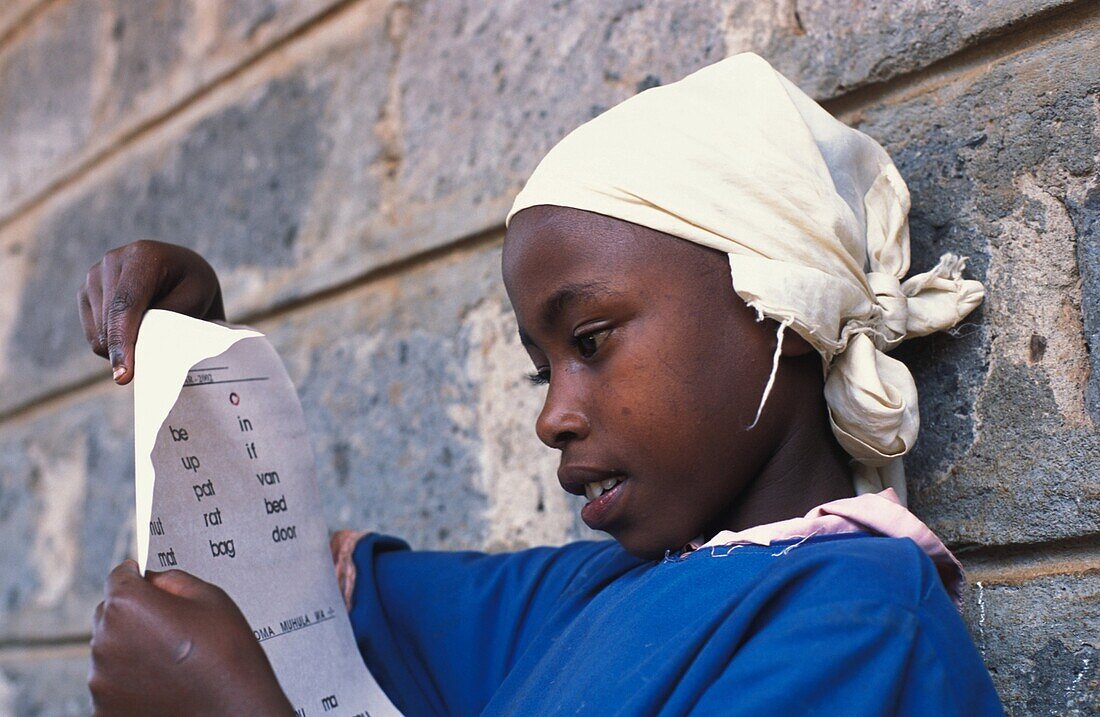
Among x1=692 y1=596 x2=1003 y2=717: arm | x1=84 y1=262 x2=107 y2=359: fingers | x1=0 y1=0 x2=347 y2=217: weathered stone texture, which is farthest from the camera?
x1=0 y1=0 x2=347 y2=217: weathered stone texture

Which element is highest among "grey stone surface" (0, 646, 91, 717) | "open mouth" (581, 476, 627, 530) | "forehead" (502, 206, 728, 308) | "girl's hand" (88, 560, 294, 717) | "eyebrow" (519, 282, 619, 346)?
"forehead" (502, 206, 728, 308)

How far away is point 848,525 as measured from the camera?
0.96m

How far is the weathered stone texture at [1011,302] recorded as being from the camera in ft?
3.41

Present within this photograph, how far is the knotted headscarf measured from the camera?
98 centimetres

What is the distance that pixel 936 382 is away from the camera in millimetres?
1141

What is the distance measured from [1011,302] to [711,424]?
348 millimetres

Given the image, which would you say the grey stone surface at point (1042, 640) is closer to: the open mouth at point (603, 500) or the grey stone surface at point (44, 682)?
the open mouth at point (603, 500)

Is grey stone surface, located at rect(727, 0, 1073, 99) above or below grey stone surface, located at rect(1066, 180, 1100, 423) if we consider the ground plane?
above

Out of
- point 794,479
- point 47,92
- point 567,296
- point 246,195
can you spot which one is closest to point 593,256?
point 567,296

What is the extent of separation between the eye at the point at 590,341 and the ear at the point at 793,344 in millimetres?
156

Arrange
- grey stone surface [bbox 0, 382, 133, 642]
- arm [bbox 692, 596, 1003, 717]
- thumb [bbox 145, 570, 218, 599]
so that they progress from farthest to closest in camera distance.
→ grey stone surface [bbox 0, 382, 133, 642], thumb [bbox 145, 570, 218, 599], arm [bbox 692, 596, 1003, 717]

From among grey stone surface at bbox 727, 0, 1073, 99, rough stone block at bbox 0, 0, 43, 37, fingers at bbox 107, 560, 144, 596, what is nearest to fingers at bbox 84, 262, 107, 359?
fingers at bbox 107, 560, 144, 596

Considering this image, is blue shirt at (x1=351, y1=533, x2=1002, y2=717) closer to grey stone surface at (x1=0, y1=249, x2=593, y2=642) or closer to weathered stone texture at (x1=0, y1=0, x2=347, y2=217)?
grey stone surface at (x1=0, y1=249, x2=593, y2=642)

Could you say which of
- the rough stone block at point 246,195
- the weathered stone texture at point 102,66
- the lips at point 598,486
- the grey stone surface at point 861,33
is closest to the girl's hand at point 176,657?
the lips at point 598,486
